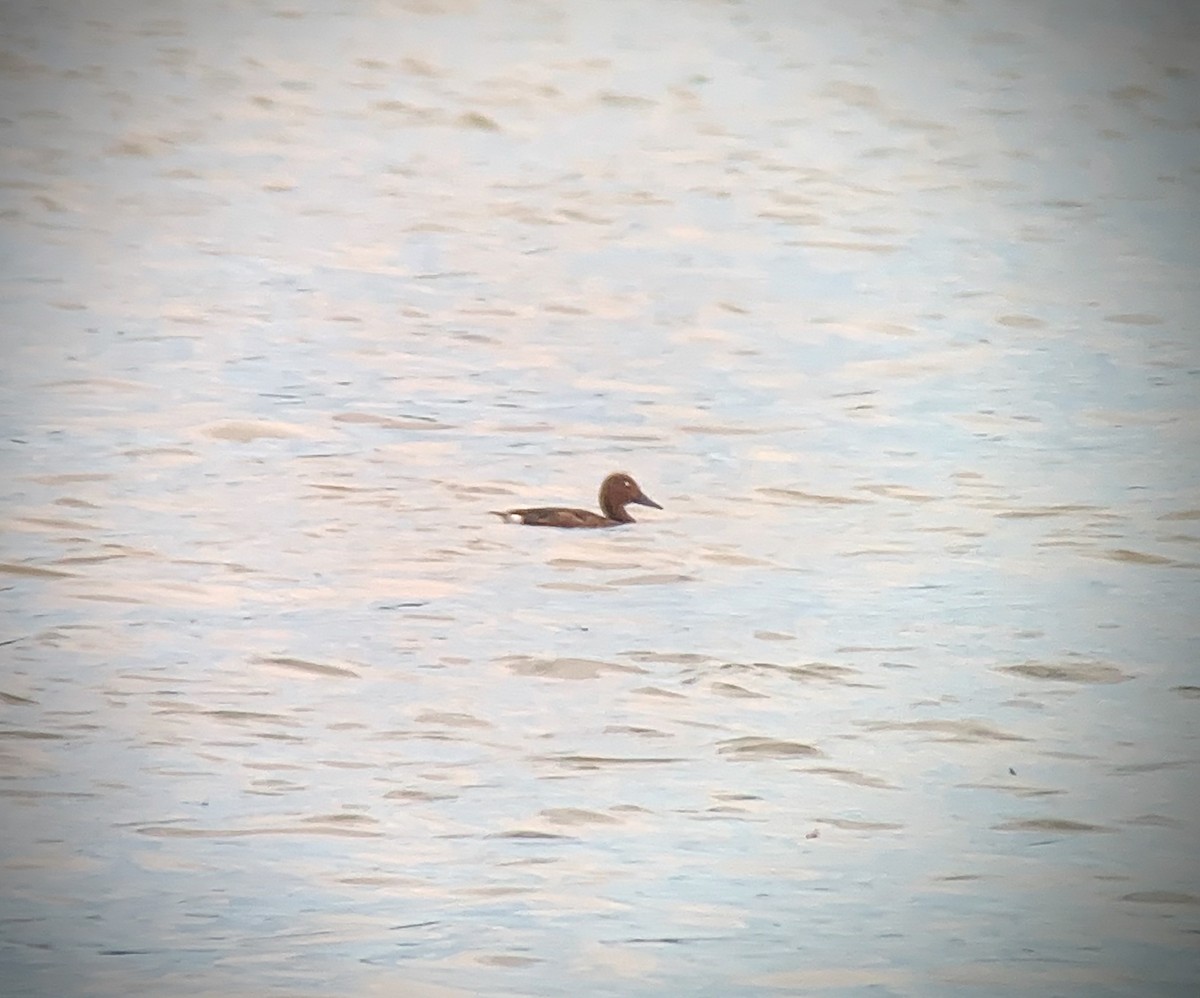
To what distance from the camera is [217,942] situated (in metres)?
1.35

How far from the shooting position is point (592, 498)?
1.37 meters

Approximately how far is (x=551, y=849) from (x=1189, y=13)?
1093 mm

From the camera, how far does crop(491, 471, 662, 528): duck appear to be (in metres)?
1.36

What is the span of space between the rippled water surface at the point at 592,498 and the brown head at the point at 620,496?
2cm

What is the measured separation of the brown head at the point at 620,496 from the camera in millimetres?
1354

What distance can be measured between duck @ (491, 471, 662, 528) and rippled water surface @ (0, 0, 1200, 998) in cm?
2

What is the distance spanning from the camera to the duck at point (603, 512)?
1.36 meters

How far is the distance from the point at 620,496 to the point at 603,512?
0.08ft

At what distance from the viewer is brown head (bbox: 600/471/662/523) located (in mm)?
1354

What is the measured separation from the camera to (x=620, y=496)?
136cm

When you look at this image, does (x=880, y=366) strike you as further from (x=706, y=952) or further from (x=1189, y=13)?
(x=706, y=952)

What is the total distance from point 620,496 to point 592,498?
31 millimetres

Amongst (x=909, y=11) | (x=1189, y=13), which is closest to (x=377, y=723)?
(x=909, y=11)

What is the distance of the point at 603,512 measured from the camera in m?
1.36
